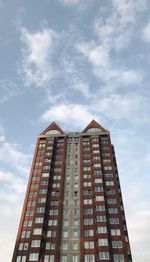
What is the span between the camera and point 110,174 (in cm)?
8488

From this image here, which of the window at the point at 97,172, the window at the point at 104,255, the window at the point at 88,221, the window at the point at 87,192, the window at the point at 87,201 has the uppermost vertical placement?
the window at the point at 97,172

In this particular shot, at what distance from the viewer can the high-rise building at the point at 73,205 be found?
214 ft

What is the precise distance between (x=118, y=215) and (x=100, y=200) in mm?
7515

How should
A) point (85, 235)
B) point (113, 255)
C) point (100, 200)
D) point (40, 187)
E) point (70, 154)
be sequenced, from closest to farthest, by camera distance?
point (113, 255) < point (85, 235) < point (100, 200) < point (40, 187) < point (70, 154)

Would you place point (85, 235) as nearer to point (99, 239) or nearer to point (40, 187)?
point (99, 239)

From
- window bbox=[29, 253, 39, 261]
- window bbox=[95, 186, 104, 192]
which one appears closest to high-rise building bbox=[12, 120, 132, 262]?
window bbox=[29, 253, 39, 261]

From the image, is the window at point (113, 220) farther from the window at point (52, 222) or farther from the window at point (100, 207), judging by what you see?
the window at point (52, 222)

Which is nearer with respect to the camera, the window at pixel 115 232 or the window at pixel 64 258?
the window at pixel 64 258

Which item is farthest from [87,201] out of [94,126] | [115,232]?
[94,126]

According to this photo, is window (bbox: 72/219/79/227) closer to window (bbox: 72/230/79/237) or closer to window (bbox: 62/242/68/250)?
window (bbox: 72/230/79/237)

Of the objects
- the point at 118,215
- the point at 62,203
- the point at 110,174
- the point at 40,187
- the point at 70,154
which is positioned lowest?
the point at 118,215

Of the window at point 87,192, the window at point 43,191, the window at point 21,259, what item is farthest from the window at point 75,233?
the window at point 43,191

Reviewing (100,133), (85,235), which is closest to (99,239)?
(85,235)

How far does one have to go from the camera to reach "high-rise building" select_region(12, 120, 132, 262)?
65188 mm
